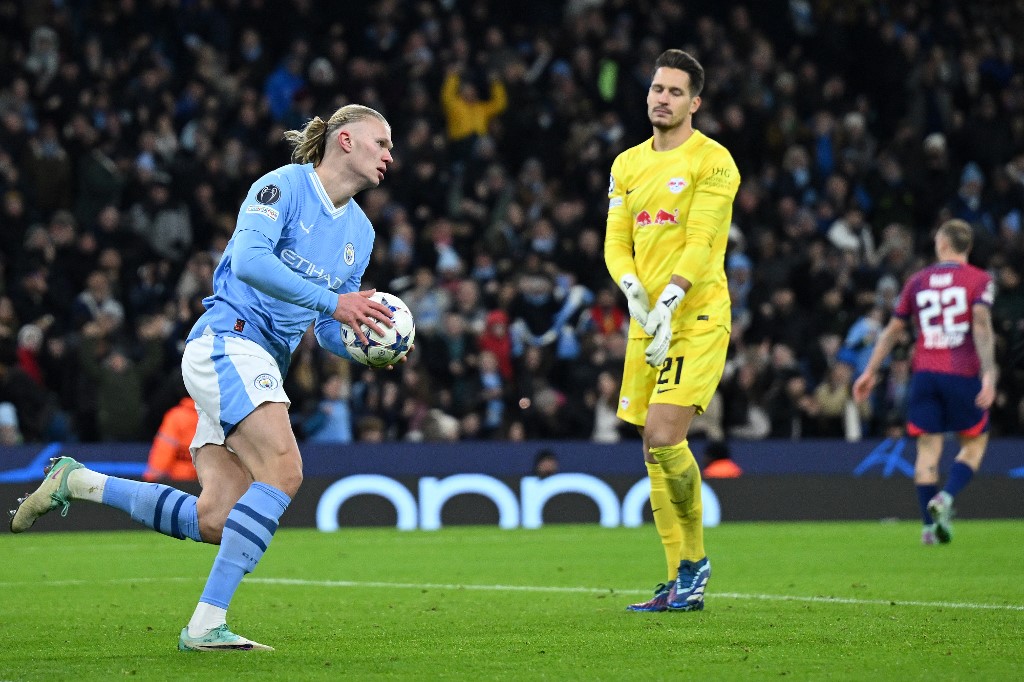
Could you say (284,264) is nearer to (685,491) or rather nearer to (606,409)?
(685,491)

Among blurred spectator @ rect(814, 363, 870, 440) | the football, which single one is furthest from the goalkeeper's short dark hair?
blurred spectator @ rect(814, 363, 870, 440)

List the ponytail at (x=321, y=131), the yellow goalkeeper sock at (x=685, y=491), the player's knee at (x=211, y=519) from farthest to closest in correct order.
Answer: the yellow goalkeeper sock at (x=685, y=491) < the ponytail at (x=321, y=131) < the player's knee at (x=211, y=519)

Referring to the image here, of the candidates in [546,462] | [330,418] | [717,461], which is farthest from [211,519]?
[717,461]

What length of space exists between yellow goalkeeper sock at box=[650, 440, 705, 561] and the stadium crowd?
352 inches

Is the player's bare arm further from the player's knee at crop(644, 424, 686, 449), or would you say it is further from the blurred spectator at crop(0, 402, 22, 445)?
the blurred spectator at crop(0, 402, 22, 445)

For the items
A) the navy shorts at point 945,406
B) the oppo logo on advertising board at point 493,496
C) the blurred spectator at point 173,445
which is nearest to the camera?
the navy shorts at point 945,406

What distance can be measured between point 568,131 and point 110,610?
13523mm

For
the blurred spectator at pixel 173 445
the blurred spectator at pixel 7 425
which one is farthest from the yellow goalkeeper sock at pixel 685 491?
the blurred spectator at pixel 7 425

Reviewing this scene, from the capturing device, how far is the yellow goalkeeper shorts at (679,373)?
760cm

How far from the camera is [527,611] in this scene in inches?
301

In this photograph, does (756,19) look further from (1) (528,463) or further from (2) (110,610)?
(2) (110,610)

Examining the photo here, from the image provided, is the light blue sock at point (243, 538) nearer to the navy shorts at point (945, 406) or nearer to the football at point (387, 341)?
the football at point (387, 341)

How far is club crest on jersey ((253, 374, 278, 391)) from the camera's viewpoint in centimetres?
617

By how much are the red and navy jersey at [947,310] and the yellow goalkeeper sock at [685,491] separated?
5062mm
